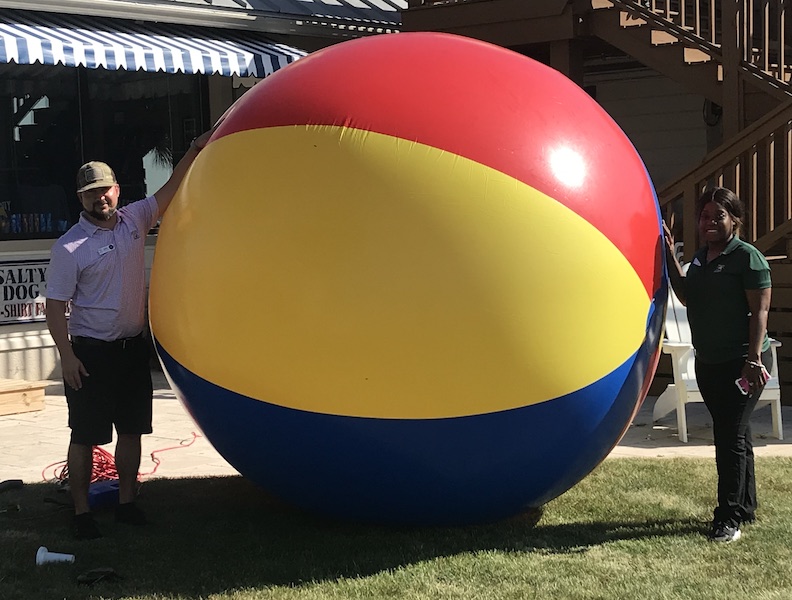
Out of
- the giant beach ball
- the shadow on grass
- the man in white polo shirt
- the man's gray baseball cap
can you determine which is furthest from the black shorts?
the man's gray baseball cap

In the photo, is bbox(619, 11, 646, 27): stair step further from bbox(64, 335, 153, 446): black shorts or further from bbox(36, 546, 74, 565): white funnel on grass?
bbox(36, 546, 74, 565): white funnel on grass

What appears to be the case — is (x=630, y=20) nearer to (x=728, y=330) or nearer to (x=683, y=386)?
(x=683, y=386)

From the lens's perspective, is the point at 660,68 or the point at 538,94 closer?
the point at 538,94

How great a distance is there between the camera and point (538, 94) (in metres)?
5.36

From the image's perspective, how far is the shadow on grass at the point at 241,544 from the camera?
5.20m

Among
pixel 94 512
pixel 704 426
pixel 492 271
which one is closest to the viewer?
pixel 492 271

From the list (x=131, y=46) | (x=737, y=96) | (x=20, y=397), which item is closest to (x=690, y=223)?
(x=737, y=96)

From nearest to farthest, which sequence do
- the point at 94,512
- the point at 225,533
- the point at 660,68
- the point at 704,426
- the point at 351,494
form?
the point at 351,494
the point at 225,533
the point at 94,512
the point at 704,426
the point at 660,68

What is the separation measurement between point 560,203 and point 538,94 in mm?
577

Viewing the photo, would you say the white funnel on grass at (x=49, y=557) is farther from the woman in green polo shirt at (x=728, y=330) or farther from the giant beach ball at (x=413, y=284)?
the woman in green polo shirt at (x=728, y=330)

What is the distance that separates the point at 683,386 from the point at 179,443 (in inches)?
134

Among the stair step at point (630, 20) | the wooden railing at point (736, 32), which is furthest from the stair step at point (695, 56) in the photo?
the stair step at point (630, 20)

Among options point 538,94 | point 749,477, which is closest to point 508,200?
point 538,94

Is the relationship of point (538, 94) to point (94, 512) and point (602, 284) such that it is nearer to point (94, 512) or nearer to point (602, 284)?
point (602, 284)
